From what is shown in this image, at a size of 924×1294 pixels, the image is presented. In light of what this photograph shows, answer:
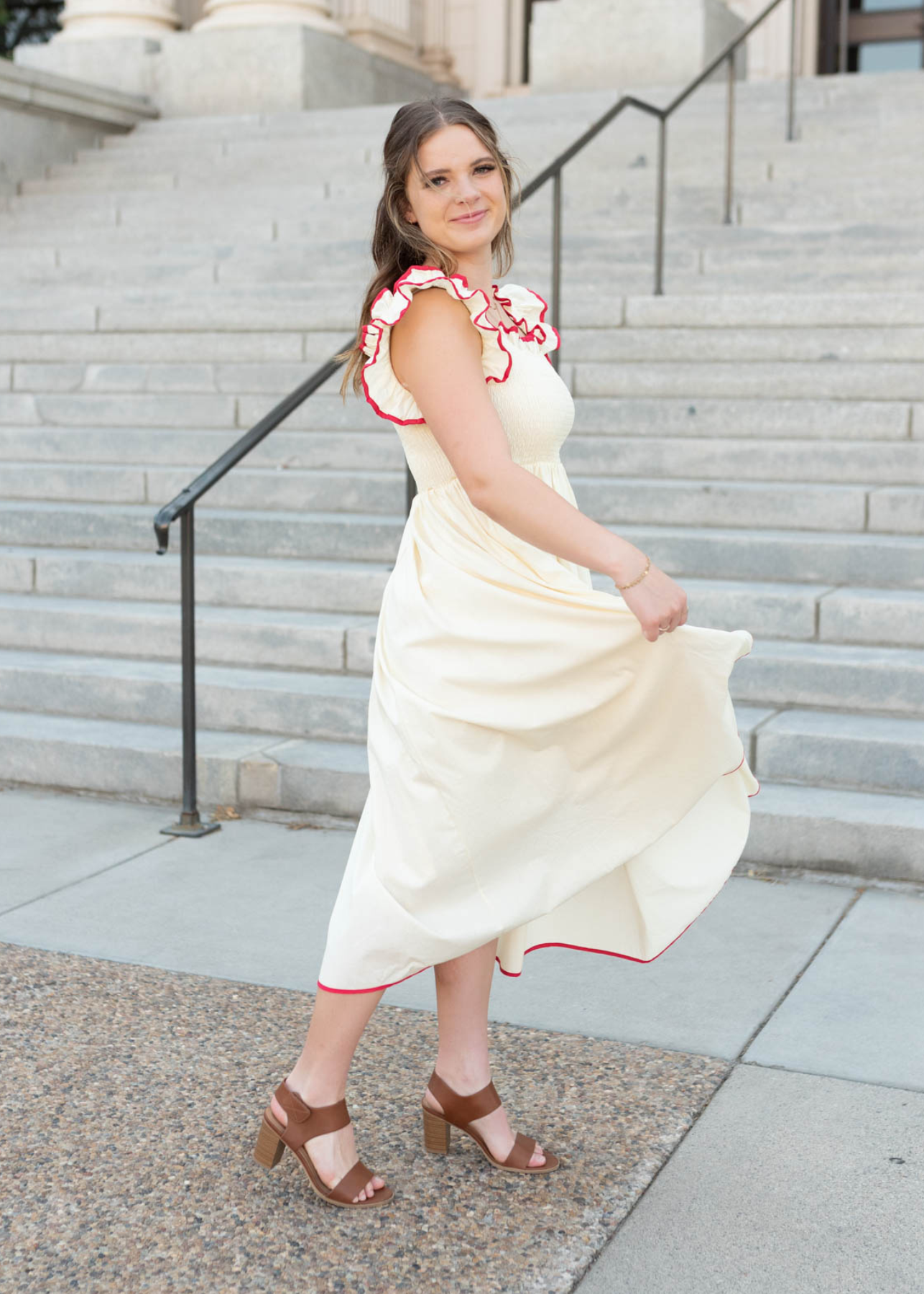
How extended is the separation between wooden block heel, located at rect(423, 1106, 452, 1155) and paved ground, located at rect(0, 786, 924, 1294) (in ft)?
0.12

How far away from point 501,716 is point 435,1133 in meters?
0.84

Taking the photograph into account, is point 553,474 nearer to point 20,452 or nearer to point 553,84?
point 20,452

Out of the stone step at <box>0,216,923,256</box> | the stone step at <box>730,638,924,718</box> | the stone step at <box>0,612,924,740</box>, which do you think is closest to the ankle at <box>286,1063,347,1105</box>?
the stone step at <box>0,612,924,740</box>

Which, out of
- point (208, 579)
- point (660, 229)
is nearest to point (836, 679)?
point (208, 579)

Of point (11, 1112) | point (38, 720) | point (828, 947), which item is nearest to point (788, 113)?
point (38, 720)

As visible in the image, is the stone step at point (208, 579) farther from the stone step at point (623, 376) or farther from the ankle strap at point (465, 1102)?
the ankle strap at point (465, 1102)

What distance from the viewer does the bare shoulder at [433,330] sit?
2350mm

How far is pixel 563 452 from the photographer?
678cm

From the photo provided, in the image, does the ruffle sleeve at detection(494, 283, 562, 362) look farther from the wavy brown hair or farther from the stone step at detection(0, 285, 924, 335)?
the stone step at detection(0, 285, 924, 335)

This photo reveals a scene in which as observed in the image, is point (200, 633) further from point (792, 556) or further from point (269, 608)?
point (792, 556)

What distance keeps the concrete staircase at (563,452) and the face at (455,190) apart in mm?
1143

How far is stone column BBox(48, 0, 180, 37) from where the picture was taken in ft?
42.9

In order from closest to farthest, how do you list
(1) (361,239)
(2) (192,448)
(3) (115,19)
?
(2) (192,448) < (1) (361,239) < (3) (115,19)

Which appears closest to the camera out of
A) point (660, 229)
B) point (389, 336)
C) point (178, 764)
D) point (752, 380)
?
point (389, 336)
